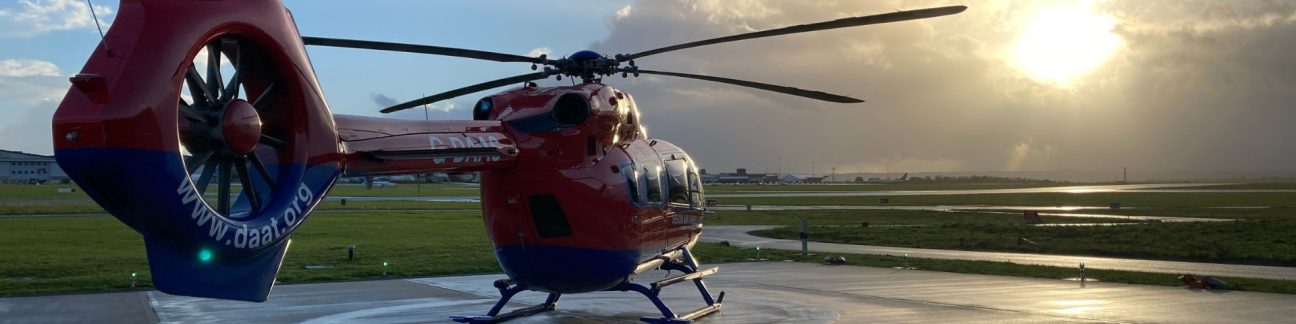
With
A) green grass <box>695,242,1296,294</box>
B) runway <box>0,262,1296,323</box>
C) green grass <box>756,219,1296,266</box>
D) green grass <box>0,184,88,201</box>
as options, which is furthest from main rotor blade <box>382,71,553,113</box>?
green grass <box>0,184,88,201</box>

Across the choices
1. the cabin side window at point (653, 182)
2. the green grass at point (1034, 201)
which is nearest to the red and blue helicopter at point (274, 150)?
the cabin side window at point (653, 182)

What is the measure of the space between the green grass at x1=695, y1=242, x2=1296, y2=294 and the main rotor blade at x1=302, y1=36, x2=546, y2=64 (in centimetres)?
1407

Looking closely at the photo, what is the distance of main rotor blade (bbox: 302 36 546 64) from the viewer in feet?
38.9

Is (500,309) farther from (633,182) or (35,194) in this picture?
(35,194)

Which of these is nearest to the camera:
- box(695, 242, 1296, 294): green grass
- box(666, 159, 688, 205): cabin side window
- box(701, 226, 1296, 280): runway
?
box(666, 159, 688, 205): cabin side window

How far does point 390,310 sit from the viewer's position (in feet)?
54.1

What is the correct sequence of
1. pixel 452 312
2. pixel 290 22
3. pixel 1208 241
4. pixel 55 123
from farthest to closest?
1. pixel 1208 241
2. pixel 452 312
3. pixel 290 22
4. pixel 55 123

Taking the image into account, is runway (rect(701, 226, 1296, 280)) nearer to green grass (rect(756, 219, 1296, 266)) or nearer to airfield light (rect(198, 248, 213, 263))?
green grass (rect(756, 219, 1296, 266))

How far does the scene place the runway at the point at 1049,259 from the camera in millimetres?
23938

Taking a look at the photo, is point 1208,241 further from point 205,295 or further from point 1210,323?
point 205,295

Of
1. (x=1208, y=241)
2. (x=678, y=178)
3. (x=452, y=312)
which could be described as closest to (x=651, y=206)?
(x=678, y=178)

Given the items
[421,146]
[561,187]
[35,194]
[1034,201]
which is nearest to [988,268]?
[561,187]

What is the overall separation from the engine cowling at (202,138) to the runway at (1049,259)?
69.2 ft

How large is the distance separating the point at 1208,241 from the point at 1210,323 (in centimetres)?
2009
